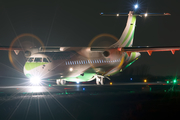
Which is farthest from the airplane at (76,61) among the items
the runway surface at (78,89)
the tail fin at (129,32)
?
the tail fin at (129,32)

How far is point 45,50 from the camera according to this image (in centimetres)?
2666

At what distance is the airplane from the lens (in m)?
23.5

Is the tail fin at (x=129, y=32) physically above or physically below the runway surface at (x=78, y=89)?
above

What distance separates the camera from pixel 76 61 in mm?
25469

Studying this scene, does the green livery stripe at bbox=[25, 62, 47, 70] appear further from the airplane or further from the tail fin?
the tail fin

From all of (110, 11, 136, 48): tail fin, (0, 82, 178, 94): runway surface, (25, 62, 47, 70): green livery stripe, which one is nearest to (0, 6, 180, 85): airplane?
(25, 62, 47, 70): green livery stripe

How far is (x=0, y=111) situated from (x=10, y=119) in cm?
156

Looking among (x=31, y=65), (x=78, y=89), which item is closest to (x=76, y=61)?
(x=31, y=65)

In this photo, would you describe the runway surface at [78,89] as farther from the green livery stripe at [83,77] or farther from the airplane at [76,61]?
the green livery stripe at [83,77]

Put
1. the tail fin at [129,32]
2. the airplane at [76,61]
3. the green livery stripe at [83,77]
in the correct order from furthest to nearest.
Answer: the tail fin at [129,32]
the green livery stripe at [83,77]
the airplane at [76,61]

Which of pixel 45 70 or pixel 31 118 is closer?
pixel 31 118

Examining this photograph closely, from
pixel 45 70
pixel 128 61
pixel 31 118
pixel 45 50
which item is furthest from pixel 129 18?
pixel 31 118

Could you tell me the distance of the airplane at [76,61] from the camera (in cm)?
2345

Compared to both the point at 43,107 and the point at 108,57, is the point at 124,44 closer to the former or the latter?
the point at 108,57
